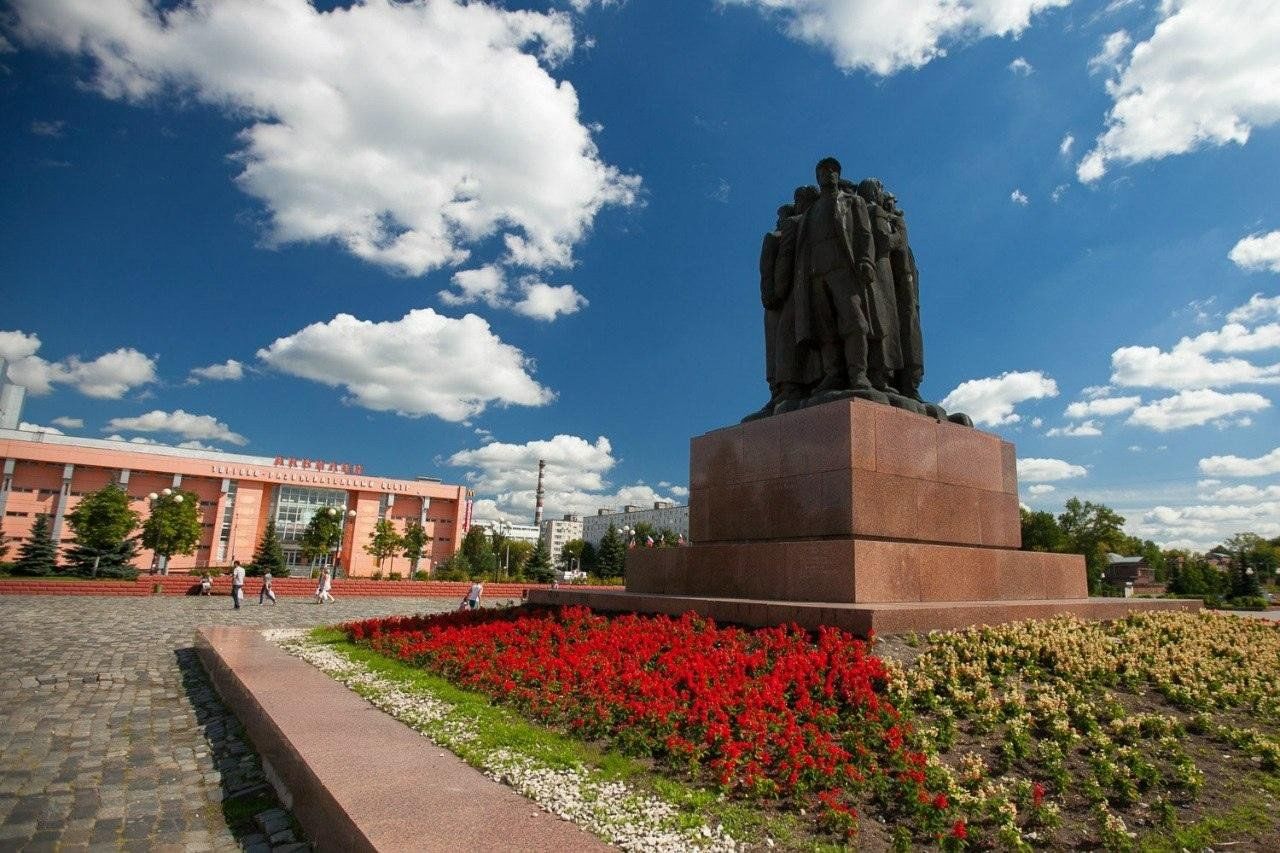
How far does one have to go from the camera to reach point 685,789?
149 inches

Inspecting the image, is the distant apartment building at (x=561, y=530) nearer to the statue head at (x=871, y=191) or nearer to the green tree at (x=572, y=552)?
the green tree at (x=572, y=552)

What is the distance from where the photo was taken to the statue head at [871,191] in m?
10.5

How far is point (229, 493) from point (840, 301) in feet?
214

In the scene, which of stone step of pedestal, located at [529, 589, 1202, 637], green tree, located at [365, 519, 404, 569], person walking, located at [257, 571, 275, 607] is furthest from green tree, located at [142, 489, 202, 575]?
stone step of pedestal, located at [529, 589, 1202, 637]

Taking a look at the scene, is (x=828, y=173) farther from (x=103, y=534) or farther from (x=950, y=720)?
(x=103, y=534)

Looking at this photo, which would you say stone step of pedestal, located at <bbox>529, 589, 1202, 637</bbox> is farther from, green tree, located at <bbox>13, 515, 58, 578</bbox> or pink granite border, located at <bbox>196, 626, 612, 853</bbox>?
green tree, located at <bbox>13, 515, 58, 578</bbox>

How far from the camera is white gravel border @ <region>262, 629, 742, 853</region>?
3.18 meters

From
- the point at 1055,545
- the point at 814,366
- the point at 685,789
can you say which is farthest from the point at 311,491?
the point at 685,789

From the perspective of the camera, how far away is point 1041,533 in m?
50.4

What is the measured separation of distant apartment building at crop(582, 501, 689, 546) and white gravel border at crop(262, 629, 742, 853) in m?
110

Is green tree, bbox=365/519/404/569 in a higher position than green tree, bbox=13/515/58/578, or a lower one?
higher

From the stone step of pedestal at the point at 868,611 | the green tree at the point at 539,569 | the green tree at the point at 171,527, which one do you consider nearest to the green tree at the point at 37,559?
the green tree at the point at 171,527

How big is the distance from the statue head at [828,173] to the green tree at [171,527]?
3700 centimetres

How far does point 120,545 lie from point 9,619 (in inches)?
812
